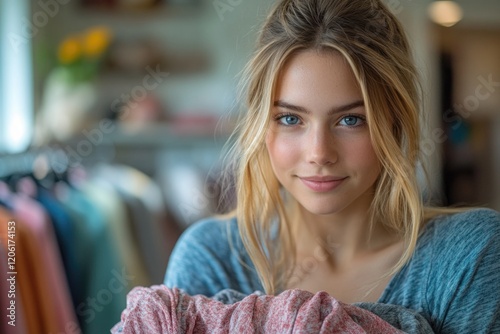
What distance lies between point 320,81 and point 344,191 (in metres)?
0.16

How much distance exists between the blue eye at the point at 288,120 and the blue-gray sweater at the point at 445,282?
0.85ft

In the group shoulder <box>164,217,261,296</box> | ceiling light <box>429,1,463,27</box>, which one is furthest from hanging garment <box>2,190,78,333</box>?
ceiling light <box>429,1,463,27</box>

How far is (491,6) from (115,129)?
2350 mm

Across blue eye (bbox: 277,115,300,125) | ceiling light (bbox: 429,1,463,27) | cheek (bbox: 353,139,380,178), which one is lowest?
cheek (bbox: 353,139,380,178)

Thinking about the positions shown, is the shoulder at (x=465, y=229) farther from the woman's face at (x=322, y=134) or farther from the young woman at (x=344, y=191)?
the woman's face at (x=322, y=134)

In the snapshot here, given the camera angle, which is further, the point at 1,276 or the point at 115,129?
the point at 115,129

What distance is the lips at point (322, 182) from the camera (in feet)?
3.49

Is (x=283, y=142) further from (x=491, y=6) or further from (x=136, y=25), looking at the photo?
(x=491, y=6)

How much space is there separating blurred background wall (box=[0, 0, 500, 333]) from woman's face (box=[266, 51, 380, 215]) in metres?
0.97

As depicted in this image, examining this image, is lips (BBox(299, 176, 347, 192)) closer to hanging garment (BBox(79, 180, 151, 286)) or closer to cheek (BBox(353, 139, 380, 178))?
cheek (BBox(353, 139, 380, 178))

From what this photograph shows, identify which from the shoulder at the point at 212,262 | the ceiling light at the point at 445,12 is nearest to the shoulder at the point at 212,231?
the shoulder at the point at 212,262

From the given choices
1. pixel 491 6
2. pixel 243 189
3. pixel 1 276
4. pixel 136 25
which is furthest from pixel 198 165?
pixel 243 189

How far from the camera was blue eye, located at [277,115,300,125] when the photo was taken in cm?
108

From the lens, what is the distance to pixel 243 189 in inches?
47.9
